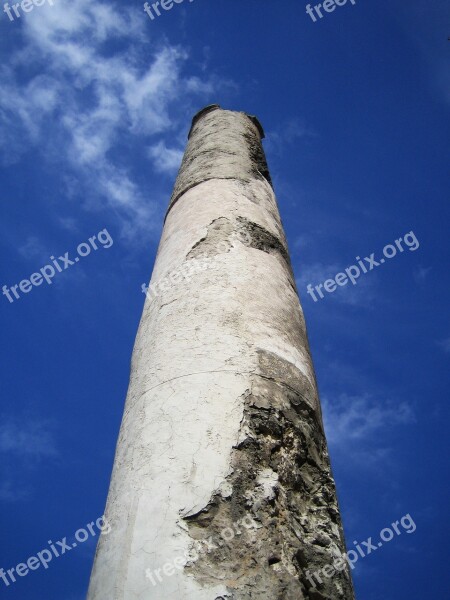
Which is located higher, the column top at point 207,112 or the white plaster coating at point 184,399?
the column top at point 207,112

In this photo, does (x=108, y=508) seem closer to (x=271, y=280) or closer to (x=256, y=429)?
(x=256, y=429)

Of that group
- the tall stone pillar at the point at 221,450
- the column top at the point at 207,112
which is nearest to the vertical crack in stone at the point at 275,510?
the tall stone pillar at the point at 221,450

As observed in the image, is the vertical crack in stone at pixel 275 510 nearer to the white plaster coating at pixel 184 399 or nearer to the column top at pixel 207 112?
the white plaster coating at pixel 184 399

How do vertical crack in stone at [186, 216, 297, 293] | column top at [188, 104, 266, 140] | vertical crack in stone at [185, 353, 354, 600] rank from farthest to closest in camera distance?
column top at [188, 104, 266, 140], vertical crack in stone at [186, 216, 297, 293], vertical crack in stone at [185, 353, 354, 600]

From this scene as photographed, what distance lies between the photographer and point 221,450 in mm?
1527

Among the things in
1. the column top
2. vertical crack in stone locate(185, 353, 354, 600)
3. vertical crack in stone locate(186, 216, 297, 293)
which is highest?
the column top

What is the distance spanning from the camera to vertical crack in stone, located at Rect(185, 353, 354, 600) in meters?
1.32

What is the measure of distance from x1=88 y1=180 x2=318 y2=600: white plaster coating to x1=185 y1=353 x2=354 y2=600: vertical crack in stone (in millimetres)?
36

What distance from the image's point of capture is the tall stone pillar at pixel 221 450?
133 cm

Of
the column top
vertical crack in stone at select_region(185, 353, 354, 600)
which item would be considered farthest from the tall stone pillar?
the column top

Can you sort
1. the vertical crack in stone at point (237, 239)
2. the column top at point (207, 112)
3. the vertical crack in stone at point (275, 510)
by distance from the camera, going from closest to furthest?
the vertical crack in stone at point (275, 510)
the vertical crack in stone at point (237, 239)
the column top at point (207, 112)

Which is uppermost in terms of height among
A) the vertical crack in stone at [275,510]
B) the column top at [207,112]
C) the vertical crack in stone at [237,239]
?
the column top at [207,112]

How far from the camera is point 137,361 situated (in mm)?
2086

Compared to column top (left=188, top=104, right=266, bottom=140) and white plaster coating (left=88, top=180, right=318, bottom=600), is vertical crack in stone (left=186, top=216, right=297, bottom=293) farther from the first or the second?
column top (left=188, top=104, right=266, bottom=140)
